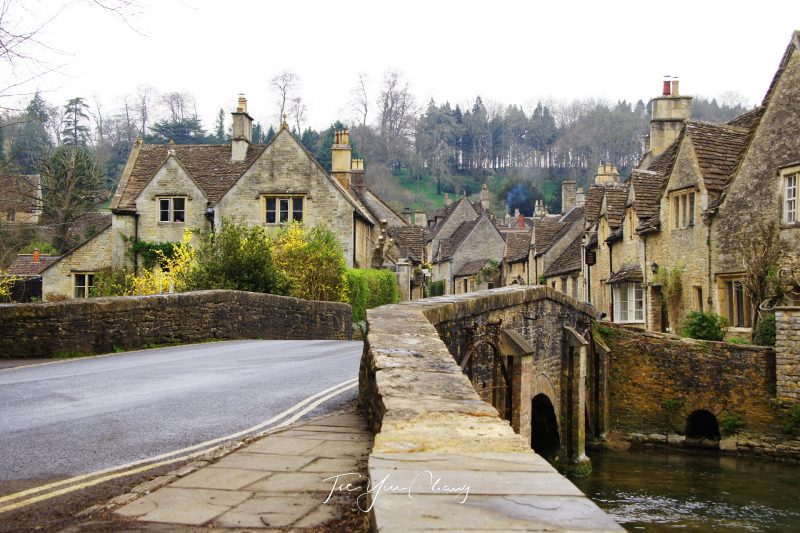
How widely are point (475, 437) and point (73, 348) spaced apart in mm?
13711

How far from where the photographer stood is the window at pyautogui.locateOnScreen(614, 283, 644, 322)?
104ft

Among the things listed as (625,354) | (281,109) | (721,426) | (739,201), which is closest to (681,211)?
(739,201)

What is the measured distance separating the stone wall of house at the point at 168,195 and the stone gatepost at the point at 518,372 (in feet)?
78.8

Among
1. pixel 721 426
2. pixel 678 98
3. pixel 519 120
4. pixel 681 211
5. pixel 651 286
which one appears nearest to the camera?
pixel 721 426

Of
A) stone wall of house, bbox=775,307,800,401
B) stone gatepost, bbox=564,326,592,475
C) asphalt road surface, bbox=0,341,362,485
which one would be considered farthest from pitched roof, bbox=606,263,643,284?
asphalt road surface, bbox=0,341,362,485

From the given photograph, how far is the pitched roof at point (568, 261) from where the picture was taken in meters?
43.2

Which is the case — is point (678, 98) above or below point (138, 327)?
above

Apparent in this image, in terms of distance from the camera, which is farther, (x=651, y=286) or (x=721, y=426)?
(x=651, y=286)

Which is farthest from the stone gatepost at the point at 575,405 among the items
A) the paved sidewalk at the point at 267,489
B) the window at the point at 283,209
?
the window at the point at 283,209

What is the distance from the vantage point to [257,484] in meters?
5.64

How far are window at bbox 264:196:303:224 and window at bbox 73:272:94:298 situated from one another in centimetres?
873

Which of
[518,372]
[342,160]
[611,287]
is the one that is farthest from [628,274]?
[342,160]

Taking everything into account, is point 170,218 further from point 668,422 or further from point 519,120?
point 519,120

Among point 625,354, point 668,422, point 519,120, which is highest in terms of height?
point 519,120
